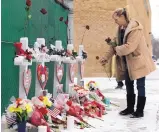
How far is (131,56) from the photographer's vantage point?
5.21 meters

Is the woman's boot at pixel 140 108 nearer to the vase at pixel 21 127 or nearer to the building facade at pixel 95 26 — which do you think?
the vase at pixel 21 127

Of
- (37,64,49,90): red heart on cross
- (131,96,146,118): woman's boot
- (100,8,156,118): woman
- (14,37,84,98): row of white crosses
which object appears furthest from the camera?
(131,96,146,118): woman's boot

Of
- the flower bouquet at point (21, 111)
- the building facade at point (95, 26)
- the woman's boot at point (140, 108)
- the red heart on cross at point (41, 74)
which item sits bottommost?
the woman's boot at point (140, 108)

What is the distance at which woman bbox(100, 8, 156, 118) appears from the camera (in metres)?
5.09

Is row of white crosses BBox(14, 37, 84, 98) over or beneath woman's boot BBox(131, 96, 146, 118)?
over

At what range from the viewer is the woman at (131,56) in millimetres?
5090

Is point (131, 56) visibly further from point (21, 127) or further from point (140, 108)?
point (21, 127)

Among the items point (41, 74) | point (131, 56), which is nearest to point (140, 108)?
point (131, 56)

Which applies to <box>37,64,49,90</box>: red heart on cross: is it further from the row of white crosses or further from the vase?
the vase

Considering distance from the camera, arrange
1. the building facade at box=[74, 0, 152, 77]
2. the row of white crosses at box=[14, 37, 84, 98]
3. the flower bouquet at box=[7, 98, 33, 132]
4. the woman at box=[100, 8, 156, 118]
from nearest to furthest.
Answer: the flower bouquet at box=[7, 98, 33, 132] < the row of white crosses at box=[14, 37, 84, 98] < the woman at box=[100, 8, 156, 118] < the building facade at box=[74, 0, 152, 77]

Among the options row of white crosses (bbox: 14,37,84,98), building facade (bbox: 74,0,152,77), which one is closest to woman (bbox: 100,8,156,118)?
row of white crosses (bbox: 14,37,84,98)

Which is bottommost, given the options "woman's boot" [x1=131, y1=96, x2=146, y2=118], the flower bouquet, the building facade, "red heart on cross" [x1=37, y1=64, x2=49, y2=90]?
"woman's boot" [x1=131, y1=96, x2=146, y2=118]

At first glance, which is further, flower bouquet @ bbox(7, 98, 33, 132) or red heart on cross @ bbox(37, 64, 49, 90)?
red heart on cross @ bbox(37, 64, 49, 90)

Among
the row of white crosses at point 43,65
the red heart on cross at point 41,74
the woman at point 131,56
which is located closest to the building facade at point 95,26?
the row of white crosses at point 43,65
